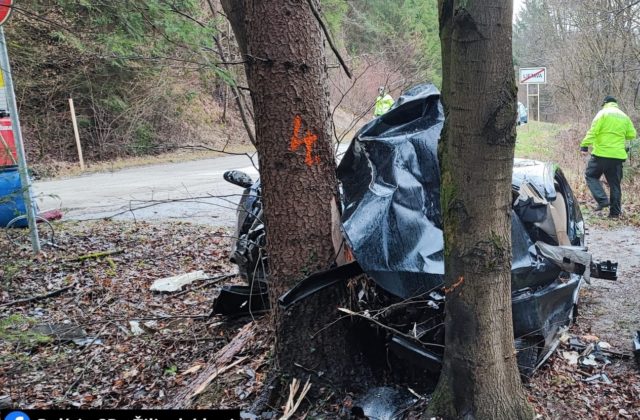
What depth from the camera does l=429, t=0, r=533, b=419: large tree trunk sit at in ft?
6.39

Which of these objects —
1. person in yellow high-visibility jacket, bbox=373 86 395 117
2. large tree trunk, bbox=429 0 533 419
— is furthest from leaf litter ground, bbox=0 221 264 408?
person in yellow high-visibility jacket, bbox=373 86 395 117

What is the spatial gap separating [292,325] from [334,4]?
14.2 feet

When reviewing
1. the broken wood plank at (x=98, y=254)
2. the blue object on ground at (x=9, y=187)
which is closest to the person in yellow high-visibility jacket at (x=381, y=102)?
the broken wood plank at (x=98, y=254)

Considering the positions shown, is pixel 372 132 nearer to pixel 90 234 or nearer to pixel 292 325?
pixel 292 325

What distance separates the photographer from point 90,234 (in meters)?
6.93

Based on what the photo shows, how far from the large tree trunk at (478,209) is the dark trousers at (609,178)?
22.1 ft

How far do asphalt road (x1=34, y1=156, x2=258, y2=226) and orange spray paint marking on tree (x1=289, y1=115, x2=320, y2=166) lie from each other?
319 centimetres

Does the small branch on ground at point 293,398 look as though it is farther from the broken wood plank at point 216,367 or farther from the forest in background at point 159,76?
the forest in background at point 159,76

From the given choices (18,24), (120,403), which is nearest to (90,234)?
(120,403)

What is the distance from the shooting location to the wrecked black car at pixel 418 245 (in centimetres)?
260

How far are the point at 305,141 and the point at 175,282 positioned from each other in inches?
116

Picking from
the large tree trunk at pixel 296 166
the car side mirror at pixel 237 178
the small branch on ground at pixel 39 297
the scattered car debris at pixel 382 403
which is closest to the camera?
the scattered car debris at pixel 382 403

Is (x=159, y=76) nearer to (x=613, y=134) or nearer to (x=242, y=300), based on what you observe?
(x=613, y=134)

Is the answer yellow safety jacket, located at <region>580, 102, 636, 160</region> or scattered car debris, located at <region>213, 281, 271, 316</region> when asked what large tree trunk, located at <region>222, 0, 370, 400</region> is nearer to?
scattered car debris, located at <region>213, 281, 271, 316</region>
